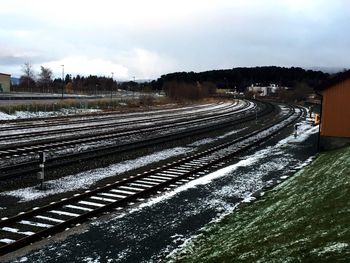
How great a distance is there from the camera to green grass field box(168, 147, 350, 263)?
771cm

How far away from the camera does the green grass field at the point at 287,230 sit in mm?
7711

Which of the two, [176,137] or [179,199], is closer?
[179,199]

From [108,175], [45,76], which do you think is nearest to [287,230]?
[108,175]

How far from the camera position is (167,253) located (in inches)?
392

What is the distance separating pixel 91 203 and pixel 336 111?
54.1ft

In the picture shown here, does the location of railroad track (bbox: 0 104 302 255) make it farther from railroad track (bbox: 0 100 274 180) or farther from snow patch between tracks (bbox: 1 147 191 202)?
railroad track (bbox: 0 100 274 180)

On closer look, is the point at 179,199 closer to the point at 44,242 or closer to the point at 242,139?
the point at 44,242

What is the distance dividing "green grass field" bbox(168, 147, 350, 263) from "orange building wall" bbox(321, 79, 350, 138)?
35.8ft

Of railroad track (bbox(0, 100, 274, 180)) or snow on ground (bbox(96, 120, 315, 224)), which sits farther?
railroad track (bbox(0, 100, 274, 180))

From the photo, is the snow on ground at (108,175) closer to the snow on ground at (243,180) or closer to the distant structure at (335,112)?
the snow on ground at (243,180)

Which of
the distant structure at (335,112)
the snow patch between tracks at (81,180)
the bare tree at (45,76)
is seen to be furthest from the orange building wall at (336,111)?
the bare tree at (45,76)

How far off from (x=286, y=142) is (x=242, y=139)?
2.92m

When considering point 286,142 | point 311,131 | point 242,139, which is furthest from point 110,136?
point 311,131

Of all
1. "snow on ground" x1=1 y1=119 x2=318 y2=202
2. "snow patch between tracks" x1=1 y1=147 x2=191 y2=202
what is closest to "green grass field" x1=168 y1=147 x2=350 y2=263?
"snow on ground" x1=1 y1=119 x2=318 y2=202
